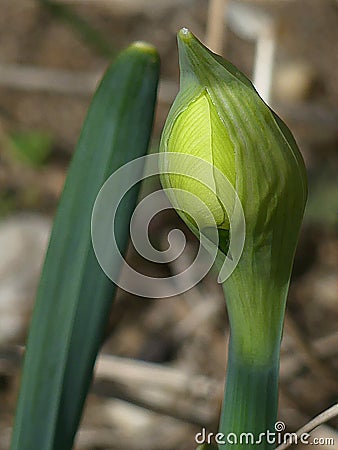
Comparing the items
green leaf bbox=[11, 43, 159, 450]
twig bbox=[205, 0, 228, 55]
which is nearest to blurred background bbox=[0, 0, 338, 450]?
twig bbox=[205, 0, 228, 55]

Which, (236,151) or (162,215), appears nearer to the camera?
(236,151)

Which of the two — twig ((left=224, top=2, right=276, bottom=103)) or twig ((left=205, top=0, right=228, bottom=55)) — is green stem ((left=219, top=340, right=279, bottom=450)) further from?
twig ((left=205, top=0, right=228, bottom=55))

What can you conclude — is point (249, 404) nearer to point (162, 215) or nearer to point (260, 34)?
point (260, 34)

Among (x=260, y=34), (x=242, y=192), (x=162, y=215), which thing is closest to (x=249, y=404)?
(x=242, y=192)

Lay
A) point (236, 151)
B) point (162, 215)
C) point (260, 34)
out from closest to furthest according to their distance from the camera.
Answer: point (236, 151), point (260, 34), point (162, 215)

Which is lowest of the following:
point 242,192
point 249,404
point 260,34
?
point 249,404

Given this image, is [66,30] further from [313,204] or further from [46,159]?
[313,204]

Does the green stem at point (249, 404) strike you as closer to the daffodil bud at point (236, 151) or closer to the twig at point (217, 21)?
the daffodil bud at point (236, 151)

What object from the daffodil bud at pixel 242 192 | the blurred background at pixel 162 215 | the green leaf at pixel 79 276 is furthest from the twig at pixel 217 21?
the daffodil bud at pixel 242 192
